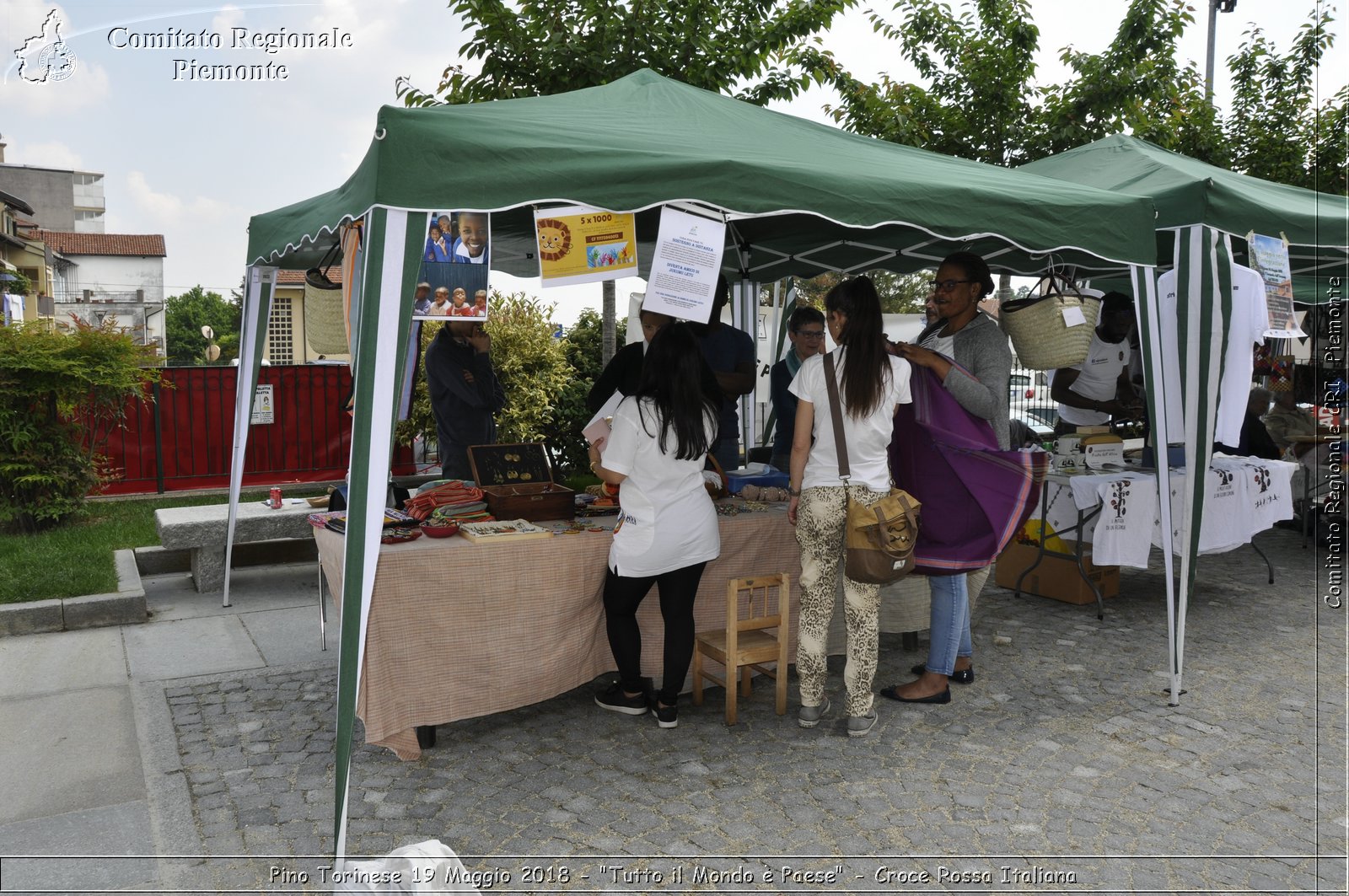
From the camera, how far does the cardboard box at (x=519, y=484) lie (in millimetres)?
4301

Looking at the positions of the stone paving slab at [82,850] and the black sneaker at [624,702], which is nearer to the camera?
the stone paving slab at [82,850]

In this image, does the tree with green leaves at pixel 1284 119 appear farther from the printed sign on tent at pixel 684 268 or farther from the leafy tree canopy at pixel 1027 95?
the printed sign on tent at pixel 684 268

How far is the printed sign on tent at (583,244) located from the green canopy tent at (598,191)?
0.20 meters

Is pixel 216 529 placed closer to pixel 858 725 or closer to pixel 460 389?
pixel 460 389

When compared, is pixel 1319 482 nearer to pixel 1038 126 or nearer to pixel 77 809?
pixel 1038 126

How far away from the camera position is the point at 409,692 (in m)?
3.68

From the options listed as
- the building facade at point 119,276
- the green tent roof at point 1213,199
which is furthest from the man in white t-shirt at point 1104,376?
the building facade at point 119,276

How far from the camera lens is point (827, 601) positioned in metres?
3.98

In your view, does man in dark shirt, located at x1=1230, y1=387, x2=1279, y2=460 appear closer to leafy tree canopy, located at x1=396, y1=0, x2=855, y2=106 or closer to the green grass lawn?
leafy tree canopy, located at x1=396, y1=0, x2=855, y2=106

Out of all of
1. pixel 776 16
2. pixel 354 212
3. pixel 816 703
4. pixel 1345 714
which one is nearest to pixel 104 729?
pixel 354 212

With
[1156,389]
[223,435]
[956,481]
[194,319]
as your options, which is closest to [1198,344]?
[1156,389]

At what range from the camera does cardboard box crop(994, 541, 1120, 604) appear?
6.20 meters

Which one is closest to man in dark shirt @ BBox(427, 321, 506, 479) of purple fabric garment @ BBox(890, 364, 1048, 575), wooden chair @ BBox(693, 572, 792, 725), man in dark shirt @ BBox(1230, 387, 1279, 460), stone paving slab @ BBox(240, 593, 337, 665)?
stone paving slab @ BBox(240, 593, 337, 665)

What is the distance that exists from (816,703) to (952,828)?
92cm
